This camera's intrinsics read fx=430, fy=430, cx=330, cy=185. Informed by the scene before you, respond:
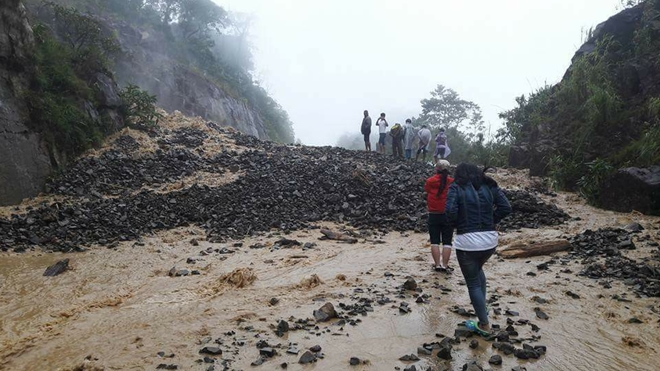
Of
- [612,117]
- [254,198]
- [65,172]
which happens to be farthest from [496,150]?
[65,172]

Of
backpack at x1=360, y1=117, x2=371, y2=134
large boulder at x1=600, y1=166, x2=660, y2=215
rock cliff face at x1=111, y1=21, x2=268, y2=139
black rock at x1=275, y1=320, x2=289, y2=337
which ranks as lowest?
black rock at x1=275, y1=320, x2=289, y2=337

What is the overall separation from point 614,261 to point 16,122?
12320 millimetres

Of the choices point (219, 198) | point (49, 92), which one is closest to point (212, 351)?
point (219, 198)

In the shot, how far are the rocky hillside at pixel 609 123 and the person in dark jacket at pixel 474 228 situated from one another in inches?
247

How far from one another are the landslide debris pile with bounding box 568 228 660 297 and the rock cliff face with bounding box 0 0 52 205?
36.4 feet

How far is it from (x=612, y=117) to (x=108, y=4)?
33367mm

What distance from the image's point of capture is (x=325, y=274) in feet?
21.1

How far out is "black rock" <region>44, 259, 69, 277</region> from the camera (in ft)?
20.9

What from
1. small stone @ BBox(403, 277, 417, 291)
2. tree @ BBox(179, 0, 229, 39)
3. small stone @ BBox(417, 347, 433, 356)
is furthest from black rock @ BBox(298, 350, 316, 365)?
tree @ BBox(179, 0, 229, 39)

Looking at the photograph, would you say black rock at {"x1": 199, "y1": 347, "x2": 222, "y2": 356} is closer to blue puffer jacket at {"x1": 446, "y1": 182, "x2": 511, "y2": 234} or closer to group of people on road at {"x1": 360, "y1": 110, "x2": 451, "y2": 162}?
blue puffer jacket at {"x1": 446, "y1": 182, "x2": 511, "y2": 234}

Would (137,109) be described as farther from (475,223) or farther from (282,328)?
(475,223)

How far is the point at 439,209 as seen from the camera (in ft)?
19.5

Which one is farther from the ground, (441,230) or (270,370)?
(441,230)

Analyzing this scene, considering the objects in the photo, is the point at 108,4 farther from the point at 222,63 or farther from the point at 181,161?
the point at 181,161
